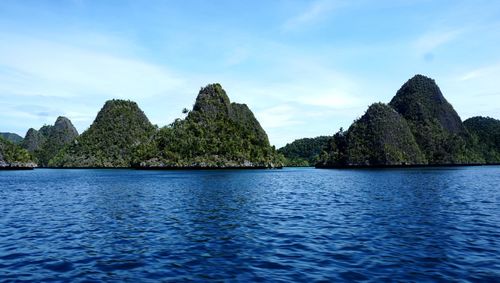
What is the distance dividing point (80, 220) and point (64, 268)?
16999 mm

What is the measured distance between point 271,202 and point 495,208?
83.8 ft

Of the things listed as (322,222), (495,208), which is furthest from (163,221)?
(495,208)

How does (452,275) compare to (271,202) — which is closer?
(452,275)

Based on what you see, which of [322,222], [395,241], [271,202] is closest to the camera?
[395,241]

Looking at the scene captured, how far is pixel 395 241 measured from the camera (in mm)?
25641

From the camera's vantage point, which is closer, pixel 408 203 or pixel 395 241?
pixel 395 241

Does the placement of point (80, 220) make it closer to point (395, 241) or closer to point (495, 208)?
point (395, 241)

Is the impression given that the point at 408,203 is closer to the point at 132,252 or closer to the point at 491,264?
the point at 491,264

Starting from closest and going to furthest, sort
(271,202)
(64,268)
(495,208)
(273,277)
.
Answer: (273,277) < (64,268) < (495,208) < (271,202)

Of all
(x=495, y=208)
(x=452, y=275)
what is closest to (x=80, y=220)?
(x=452, y=275)

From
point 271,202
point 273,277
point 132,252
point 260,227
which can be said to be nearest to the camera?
point 273,277

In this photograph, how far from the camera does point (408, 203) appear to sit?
4750cm

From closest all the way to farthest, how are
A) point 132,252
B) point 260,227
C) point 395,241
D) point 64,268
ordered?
point 64,268
point 132,252
point 395,241
point 260,227

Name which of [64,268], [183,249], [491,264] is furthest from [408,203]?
[64,268]
